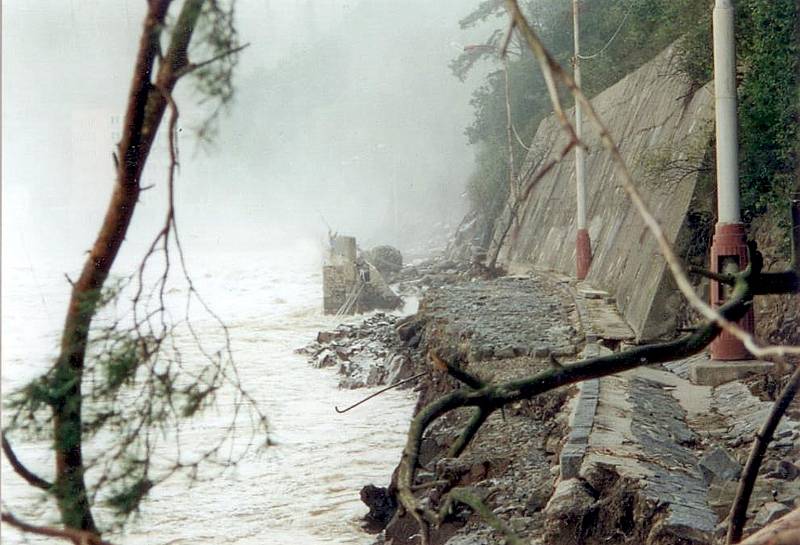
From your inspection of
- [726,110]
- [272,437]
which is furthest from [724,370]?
[272,437]

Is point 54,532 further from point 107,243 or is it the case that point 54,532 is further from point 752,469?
point 752,469

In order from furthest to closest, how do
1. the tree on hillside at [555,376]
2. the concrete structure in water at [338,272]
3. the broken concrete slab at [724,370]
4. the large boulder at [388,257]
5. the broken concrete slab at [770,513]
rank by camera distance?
the large boulder at [388,257] → the concrete structure in water at [338,272] → the broken concrete slab at [724,370] → the broken concrete slab at [770,513] → the tree on hillside at [555,376]

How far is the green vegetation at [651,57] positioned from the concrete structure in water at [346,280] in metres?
1.83

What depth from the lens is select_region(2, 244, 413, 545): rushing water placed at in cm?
285

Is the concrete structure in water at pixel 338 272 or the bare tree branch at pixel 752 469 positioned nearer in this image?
the bare tree branch at pixel 752 469

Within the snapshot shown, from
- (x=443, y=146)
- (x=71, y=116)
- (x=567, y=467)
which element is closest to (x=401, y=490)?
(x=567, y=467)

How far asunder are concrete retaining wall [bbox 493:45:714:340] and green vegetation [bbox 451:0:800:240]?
0.93ft

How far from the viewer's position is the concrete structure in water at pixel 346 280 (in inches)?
384

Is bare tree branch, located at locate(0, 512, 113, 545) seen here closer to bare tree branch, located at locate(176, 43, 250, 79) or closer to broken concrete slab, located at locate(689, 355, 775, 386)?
bare tree branch, located at locate(176, 43, 250, 79)

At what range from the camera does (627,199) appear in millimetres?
9711

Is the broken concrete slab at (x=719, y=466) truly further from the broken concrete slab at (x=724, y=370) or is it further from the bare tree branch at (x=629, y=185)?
the bare tree branch at (x=629, y=185)

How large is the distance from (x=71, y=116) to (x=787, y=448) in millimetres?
2967

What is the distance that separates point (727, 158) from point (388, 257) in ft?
21.2

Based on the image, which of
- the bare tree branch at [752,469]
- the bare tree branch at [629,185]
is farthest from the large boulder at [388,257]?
the bare tree branch at [629,185]
